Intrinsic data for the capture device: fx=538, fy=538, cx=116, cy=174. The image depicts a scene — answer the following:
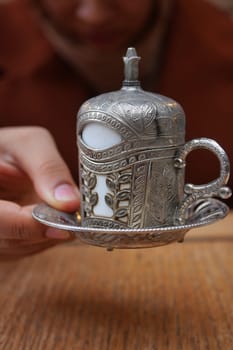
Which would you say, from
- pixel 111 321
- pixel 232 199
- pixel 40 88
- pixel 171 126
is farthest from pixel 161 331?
pixel 40 88

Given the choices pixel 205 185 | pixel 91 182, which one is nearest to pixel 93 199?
pixel 91 182

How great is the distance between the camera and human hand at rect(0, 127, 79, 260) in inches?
26.5

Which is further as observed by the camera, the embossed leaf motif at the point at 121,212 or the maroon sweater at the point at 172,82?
the maroon sweater at the point at 172,82

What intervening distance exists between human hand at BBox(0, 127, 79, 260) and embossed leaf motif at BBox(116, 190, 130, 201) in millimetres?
103

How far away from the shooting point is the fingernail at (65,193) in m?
0.67

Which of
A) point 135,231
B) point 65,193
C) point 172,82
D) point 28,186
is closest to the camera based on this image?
point 135,231

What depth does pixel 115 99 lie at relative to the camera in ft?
1.87

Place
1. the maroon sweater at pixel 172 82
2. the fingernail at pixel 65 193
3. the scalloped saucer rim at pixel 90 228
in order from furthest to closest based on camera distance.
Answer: the maroon sweater at pixel 172 82 < the fingernail at pixel 65 193 < the scalloped saucer rim at pixel 90 228

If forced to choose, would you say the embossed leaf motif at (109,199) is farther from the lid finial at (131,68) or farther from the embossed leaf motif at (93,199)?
the lid finial at (131,68)

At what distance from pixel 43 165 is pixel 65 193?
6 cm

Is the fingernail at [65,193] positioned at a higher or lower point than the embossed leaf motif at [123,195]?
lower

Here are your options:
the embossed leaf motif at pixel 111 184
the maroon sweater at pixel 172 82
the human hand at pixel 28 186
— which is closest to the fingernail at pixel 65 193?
the human hand at pixel 28 186

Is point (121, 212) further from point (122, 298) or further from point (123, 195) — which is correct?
point (122, 298)

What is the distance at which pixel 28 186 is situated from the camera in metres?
0.86
